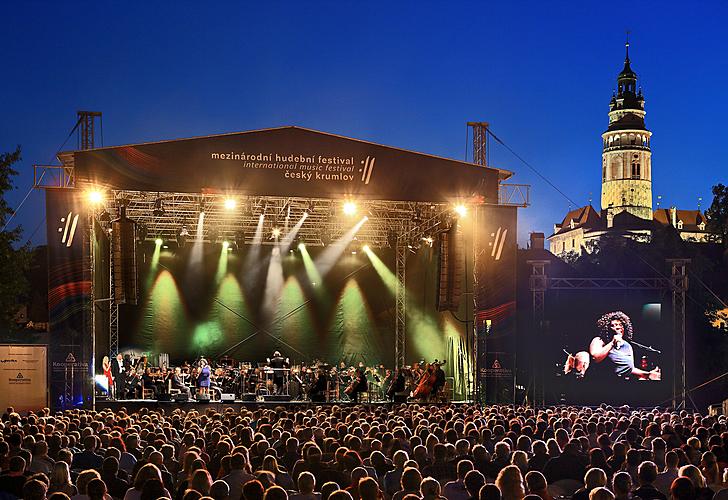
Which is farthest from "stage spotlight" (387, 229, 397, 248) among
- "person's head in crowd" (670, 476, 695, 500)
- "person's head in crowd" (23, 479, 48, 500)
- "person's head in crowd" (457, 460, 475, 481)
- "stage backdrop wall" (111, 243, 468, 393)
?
"person's head in crowd" (23, 479, 48, 500)

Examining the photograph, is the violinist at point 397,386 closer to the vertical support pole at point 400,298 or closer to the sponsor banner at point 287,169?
the vertical support pole at point 400,298

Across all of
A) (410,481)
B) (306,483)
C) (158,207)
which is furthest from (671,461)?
(158,207)

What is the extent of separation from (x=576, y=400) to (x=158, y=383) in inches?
535

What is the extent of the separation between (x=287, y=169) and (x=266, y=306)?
10.2 meters

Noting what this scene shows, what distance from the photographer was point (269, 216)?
31391 millimetres

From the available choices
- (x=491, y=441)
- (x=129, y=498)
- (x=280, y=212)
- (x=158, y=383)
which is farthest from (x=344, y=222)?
(x=129, y=498)

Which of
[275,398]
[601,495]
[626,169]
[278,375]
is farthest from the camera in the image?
[626,169]

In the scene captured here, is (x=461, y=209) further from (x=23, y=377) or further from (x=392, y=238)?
(x=23, y=377)

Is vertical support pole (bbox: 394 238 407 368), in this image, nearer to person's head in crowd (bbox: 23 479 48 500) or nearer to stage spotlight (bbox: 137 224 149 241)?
stage spotlight (bbox: 137 224 149 241)

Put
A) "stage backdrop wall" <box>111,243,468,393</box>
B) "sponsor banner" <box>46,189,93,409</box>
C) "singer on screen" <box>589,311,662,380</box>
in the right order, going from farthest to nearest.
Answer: "stage backdrop wall" <box>111,243,468,393</box> < "singer on screen" <box>589,311,662,380</box> < "sponsor banner" <box>46,189,93,409</box>

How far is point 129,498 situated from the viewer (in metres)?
9.02

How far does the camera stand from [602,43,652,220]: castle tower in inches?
5315

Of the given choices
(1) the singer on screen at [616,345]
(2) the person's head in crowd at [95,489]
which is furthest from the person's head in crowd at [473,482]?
(1) the singer on screen at [616,345]

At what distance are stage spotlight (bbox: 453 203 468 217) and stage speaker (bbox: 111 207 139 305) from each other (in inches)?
340
